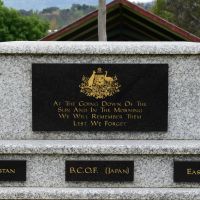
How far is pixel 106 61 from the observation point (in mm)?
6781

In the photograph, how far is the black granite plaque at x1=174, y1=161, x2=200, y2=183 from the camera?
6605 mm

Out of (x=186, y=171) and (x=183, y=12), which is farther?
(x=183, y=12)

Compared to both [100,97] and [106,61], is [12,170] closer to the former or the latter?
[100,97]

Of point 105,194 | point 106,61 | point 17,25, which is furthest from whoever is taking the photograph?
point 17,25

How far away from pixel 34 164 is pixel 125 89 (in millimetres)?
1276

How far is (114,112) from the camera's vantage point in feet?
22.4

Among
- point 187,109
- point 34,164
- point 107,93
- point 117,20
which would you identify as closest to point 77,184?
point 34,164

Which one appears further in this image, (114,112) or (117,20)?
(117,20)

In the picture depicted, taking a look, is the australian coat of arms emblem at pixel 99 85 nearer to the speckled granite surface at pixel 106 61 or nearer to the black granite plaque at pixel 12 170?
the speckled granite surface at pixel 106 61

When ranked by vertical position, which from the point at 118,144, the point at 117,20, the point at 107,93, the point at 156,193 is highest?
the point at 117,20

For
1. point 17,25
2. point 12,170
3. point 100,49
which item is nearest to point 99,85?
point 100,49

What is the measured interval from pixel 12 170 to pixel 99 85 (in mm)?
1309

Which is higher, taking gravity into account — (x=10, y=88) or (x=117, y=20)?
(x=117, y=20)

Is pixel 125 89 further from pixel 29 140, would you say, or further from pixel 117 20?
pixel 117 20
